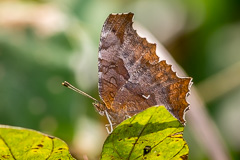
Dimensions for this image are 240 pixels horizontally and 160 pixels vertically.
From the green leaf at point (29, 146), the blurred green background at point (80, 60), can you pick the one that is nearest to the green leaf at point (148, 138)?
the green leaf at point (29, 146)

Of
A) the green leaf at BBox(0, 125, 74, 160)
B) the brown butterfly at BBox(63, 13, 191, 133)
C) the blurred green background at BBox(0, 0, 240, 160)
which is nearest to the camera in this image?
the green leaf at BBox(0, 125, 74, 160)

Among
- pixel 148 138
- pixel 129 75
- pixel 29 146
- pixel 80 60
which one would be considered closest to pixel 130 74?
pixel 129 75

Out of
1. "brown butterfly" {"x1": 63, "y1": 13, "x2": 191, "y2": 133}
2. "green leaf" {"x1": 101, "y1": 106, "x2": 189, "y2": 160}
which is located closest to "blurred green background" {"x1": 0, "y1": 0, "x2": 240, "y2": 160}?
"brown butterfly" {"x1": 63, "y1": 13, "x2": 191, "y2": 133}

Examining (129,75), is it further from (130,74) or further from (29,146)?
(29,146)

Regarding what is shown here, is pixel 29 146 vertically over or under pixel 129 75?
under

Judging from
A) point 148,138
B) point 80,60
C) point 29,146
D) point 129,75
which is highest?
point 80,60

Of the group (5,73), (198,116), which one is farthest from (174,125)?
(5,73)

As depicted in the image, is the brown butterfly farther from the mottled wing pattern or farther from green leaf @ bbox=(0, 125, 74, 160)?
green leaf @ bbox=(0, 125, 74, 160)

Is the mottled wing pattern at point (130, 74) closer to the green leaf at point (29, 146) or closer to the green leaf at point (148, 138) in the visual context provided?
the green leaf at point (148, 138)
